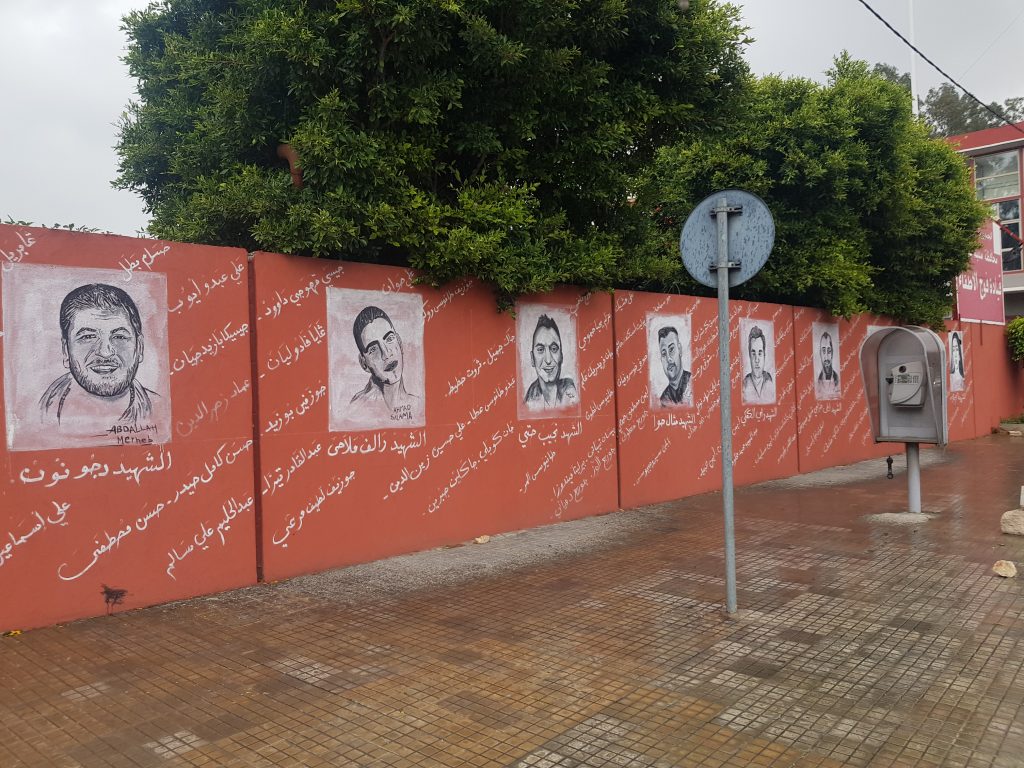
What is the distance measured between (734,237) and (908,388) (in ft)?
14.8

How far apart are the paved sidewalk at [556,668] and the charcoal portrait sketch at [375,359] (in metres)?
1.35

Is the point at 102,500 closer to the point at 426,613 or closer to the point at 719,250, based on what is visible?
the point at 426,613

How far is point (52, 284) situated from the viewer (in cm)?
531

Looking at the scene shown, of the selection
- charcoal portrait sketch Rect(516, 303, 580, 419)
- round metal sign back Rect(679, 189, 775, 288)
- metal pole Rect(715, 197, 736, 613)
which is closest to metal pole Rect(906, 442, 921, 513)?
charcoal portrait sketch Rect(516, 303, 580, 419)

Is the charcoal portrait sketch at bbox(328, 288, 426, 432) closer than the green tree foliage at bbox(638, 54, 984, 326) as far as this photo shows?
Yes

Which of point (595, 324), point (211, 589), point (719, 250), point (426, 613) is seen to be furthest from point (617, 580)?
point (595, 324)

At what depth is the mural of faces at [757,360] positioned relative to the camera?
1204cm

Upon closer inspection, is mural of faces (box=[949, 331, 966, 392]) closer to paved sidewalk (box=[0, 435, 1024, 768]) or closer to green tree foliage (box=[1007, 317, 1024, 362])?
green tree foliage (box=[1007, 317, 1024, 362])

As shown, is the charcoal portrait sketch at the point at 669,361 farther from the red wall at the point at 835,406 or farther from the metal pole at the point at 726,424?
the metal pole at the point at 726,424

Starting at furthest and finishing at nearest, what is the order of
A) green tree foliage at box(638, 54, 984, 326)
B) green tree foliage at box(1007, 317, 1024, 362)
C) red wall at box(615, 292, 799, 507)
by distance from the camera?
green tree foliage at box(1007, 317, 1024, 362) → green tree foliage at box(638, 54, 984, 326) → red wall at box(615, 292, 799, 507)

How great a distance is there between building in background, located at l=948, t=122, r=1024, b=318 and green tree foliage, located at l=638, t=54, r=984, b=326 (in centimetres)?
2084

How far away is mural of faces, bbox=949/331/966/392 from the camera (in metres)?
18.4

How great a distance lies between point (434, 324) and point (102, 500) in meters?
3.34

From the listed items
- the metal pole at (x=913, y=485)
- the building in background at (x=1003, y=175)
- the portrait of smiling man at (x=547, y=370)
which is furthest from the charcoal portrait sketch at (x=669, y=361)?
the building in background at (x=1003, y=175)
